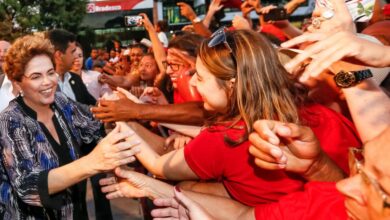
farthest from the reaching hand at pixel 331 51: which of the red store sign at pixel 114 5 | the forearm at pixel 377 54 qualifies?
the red store sign at pixel 114 5

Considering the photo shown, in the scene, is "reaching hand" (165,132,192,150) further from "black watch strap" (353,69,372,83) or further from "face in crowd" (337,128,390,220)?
"face in crowd" (337,128,390,220)

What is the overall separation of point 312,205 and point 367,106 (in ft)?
1.34

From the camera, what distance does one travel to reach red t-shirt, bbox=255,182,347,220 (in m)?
1.64

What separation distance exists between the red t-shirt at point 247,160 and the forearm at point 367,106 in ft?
0.92

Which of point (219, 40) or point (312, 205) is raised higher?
point (219, 40)

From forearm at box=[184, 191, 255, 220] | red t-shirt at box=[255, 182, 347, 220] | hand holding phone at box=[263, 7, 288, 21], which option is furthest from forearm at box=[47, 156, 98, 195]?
hand holding phone at box=[263, 7, 288, 21]

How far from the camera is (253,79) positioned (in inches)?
80.0

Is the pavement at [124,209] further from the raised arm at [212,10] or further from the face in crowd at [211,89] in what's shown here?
the face in crowd at [211,89]

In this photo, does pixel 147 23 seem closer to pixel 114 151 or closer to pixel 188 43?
pixel 188 43

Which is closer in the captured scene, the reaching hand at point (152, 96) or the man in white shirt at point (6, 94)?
the reaching hand at point (152, 96)

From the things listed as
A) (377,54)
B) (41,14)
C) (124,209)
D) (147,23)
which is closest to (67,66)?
(147,23)

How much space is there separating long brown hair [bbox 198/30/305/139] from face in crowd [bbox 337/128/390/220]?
0.74 m

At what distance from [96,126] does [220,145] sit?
124 cm

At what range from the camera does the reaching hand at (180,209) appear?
68.5 inches
